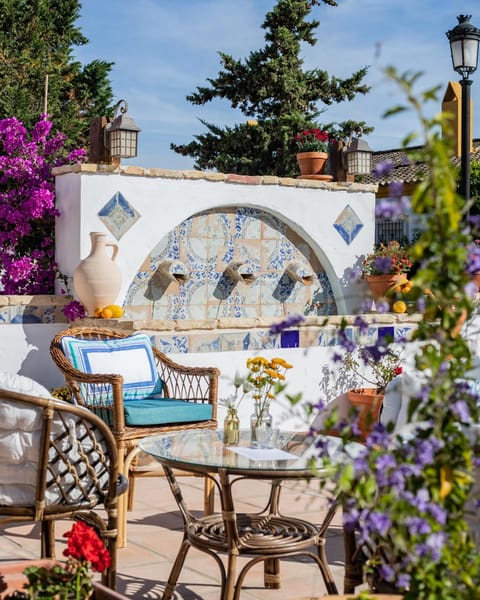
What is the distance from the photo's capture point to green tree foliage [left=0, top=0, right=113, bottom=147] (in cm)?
1762

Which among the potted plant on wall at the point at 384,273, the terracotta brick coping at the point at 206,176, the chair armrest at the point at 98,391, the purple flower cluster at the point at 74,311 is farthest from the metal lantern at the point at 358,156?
the chair armrest at the point at 98,391

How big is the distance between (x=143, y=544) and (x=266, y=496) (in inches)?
43.3

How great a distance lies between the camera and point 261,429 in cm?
383

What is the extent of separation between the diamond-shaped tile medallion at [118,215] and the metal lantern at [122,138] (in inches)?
14.2

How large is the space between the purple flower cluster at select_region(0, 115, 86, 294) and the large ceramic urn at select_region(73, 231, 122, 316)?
73 cm

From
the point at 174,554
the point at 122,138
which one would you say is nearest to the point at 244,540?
the point at 174,554

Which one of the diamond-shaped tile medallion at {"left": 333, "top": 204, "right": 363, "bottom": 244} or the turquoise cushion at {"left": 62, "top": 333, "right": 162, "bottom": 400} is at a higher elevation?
the diamond-shaped tile medallion at {"left": 333, "top": 204, "right": 363, "bottom": 244}

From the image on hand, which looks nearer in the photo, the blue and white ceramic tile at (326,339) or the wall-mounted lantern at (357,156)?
the blue and white ceramic tile at (326,339)

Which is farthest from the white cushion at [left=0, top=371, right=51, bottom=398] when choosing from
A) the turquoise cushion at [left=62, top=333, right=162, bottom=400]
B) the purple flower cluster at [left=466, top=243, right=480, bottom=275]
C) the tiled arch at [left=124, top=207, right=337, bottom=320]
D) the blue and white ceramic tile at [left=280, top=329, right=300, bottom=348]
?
the tiled arch at [left=124, top=207, right=337, bottom=320]

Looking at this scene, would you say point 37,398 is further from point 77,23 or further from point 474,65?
point 77,23

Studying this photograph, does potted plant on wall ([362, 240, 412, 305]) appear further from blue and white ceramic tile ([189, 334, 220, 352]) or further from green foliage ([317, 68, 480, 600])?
green foliage ([317, 68, 480, 600])

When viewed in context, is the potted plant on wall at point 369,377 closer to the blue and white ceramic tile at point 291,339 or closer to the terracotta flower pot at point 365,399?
the terracotta flower pot at point 365,399

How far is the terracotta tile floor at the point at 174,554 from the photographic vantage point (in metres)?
3.69

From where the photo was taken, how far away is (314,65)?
20.6m
